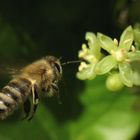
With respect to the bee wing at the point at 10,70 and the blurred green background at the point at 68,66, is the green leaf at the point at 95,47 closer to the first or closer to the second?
the bee wing at the point at 10,70

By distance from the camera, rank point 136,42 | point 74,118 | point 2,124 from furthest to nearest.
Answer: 1. point 74,118
2. point 2,124
3. point 136,42

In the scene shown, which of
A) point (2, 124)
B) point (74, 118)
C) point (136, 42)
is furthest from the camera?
point (74, 118)

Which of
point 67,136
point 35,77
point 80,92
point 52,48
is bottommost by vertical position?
point 35,77

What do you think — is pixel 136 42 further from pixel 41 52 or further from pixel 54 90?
pixel 41 52

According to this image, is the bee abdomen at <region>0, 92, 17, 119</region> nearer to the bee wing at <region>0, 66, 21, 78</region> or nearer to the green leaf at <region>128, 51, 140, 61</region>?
the bee wing at <region>0, 66, 21, 78</region>

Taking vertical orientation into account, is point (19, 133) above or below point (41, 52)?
below

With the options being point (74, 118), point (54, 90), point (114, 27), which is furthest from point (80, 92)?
point (54, 90)

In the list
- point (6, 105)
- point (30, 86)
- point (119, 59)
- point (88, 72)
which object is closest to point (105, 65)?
point (119, 59)
